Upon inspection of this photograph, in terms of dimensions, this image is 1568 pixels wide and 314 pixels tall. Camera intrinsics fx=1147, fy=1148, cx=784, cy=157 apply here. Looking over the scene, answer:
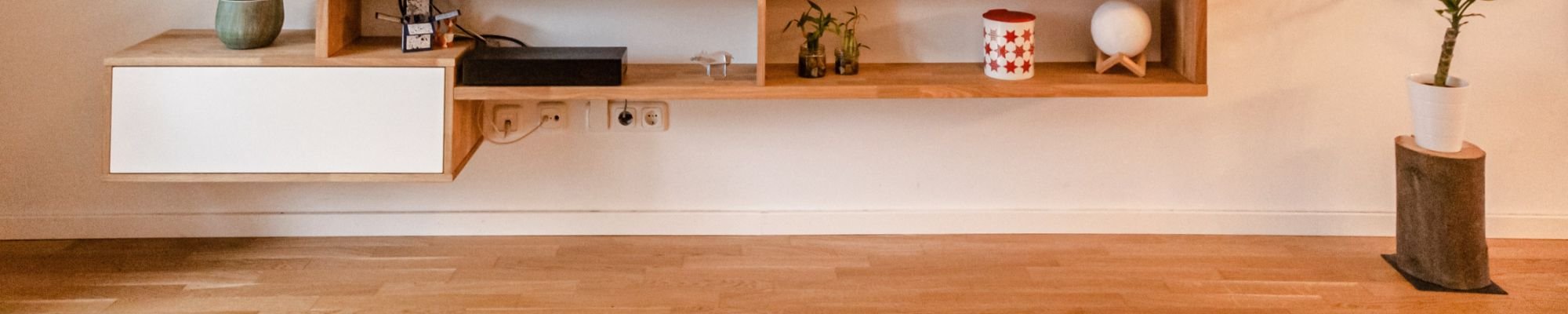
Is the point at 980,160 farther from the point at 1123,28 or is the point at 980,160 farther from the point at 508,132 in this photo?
the point at 508,132

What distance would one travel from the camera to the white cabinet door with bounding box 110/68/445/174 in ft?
6.39

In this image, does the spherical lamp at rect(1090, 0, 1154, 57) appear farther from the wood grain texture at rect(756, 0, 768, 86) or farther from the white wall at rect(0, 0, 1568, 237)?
the wood grain texture at rect(756, 0, 768, 86)

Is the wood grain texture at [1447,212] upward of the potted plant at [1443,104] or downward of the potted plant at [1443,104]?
downward

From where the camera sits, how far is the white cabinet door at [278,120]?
195 centimetres

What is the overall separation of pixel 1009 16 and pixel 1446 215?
2.83 feet

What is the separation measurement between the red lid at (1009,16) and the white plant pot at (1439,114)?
70cm

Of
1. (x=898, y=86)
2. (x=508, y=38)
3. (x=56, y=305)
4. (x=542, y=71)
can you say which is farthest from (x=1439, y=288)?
(x=56, y=305)

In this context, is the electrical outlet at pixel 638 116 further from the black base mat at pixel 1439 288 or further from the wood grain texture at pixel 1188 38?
the black base mat at pixel 1439 288

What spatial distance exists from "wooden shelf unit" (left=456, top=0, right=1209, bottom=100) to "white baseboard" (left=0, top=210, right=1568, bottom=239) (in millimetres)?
433

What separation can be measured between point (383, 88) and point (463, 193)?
19.4 inches

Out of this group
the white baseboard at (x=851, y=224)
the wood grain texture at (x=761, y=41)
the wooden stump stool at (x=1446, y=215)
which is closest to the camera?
the wood grain texture at (x=761, y=41)

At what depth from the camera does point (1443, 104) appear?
6.66ft

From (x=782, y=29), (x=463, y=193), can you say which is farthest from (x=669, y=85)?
(x=463, y=193)

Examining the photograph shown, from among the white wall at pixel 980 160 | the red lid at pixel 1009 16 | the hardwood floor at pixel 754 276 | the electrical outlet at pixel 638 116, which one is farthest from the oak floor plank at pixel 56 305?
the red lid at pixel 1009 16
